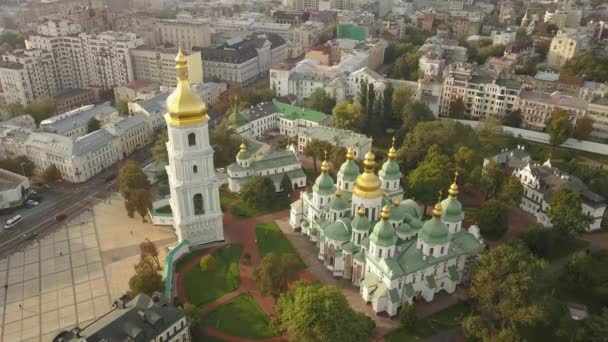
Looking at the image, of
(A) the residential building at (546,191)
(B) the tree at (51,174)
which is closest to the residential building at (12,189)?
(B) the tree at (51,174)

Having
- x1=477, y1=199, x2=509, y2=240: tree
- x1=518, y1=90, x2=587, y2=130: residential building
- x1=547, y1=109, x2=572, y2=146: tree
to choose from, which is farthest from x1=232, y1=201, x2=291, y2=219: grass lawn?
x1=518, y1=90, x2=587, y2=130: residential building

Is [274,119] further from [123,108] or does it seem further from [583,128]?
[583,128]

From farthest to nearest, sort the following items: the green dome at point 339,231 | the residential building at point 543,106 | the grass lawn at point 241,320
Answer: the residential building at point 543,106 → the green dome at point 339,231 → the grass lawn at point 241,320

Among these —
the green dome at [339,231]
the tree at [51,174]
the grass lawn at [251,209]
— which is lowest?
the grass lawn at [251,209]

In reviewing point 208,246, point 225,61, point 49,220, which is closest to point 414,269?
point 208,246

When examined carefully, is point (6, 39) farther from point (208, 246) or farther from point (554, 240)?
point (554, 240)

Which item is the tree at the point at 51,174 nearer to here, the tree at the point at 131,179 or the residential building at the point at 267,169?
the tree at the point at 131,179
